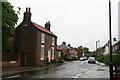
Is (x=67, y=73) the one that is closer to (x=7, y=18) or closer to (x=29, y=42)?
(x=7, y=18)

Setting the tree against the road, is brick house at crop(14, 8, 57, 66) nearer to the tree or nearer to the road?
the tree

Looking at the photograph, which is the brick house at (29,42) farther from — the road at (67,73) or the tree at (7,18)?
the road at (67,73)

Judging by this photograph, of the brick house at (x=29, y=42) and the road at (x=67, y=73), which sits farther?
the brick house at (x=29, y=42)

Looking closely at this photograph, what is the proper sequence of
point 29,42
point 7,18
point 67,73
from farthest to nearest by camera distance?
point 29,42 → point 7,18 → point 67,73

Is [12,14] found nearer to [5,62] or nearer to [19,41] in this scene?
[5,62]

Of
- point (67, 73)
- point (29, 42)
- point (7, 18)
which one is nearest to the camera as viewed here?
point (67, 73)

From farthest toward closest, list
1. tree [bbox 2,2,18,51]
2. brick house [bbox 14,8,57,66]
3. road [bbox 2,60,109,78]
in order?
1. brick house [bbox 14,8,57,66]
2. tree [bbox 2,2,18,51]
3. road [bbox 2,60,109,78]

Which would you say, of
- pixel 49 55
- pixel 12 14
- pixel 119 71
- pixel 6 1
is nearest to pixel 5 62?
pixel 12 14

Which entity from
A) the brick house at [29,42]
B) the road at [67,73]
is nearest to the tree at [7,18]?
the road at [67,73]

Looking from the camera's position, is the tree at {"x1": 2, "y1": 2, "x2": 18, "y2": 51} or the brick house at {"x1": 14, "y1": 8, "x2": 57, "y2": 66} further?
the brick house at {"x1": 14, "y1": 8, "x2": 57, "y2": 66}

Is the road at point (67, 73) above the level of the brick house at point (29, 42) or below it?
below

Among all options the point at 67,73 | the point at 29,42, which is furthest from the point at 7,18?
the point at 29,42

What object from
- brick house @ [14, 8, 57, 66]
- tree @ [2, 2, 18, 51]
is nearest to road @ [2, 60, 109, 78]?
tree @ [2, 2, 18, 51]

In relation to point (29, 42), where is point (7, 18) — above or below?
above
